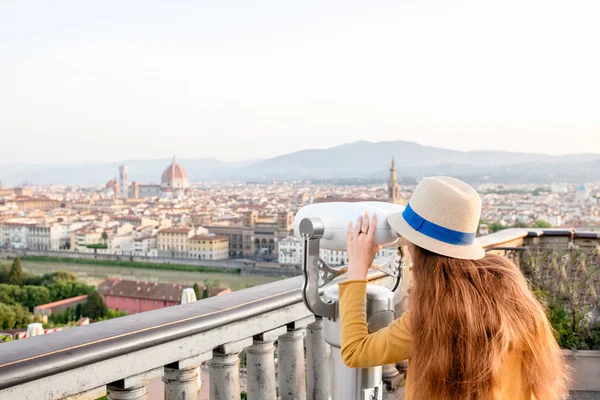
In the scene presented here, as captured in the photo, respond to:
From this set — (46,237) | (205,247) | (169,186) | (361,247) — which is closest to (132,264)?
(205,247)

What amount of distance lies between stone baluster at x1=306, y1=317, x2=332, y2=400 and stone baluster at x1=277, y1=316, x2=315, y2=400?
8cm

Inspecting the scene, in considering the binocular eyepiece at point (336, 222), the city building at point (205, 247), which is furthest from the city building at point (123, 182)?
the binocular eyepiece at point (336, 222)

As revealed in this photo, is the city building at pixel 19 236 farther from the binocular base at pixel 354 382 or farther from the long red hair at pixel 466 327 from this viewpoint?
the long red hair at pixel 466 327

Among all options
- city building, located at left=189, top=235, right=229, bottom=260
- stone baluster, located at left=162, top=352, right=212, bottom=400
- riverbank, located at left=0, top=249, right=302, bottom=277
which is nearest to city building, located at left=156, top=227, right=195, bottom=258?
city building, located at left=189, top=235, right=229, bottom=260

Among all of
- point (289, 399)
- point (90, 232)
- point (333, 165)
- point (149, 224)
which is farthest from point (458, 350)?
point (333, 165)

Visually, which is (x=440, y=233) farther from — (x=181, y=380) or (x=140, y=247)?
(x=140, y=247)

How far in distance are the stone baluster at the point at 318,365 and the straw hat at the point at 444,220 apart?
20.6 inches

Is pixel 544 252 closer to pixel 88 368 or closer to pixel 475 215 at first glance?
pixel 475 215

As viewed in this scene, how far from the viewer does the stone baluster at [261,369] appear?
3.28 ft

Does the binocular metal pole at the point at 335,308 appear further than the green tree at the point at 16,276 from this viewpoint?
No

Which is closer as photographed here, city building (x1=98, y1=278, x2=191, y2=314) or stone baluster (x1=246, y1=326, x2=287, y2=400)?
stone baluster (x1=246, y1=326, x2=287, y2=400)

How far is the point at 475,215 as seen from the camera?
0.72 m

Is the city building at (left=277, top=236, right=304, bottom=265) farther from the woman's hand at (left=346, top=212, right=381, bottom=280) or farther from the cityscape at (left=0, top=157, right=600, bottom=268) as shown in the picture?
the woman's hand at (left=346, top=212, right=381, bottom=280)

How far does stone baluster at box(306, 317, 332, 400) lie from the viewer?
1188 mm
